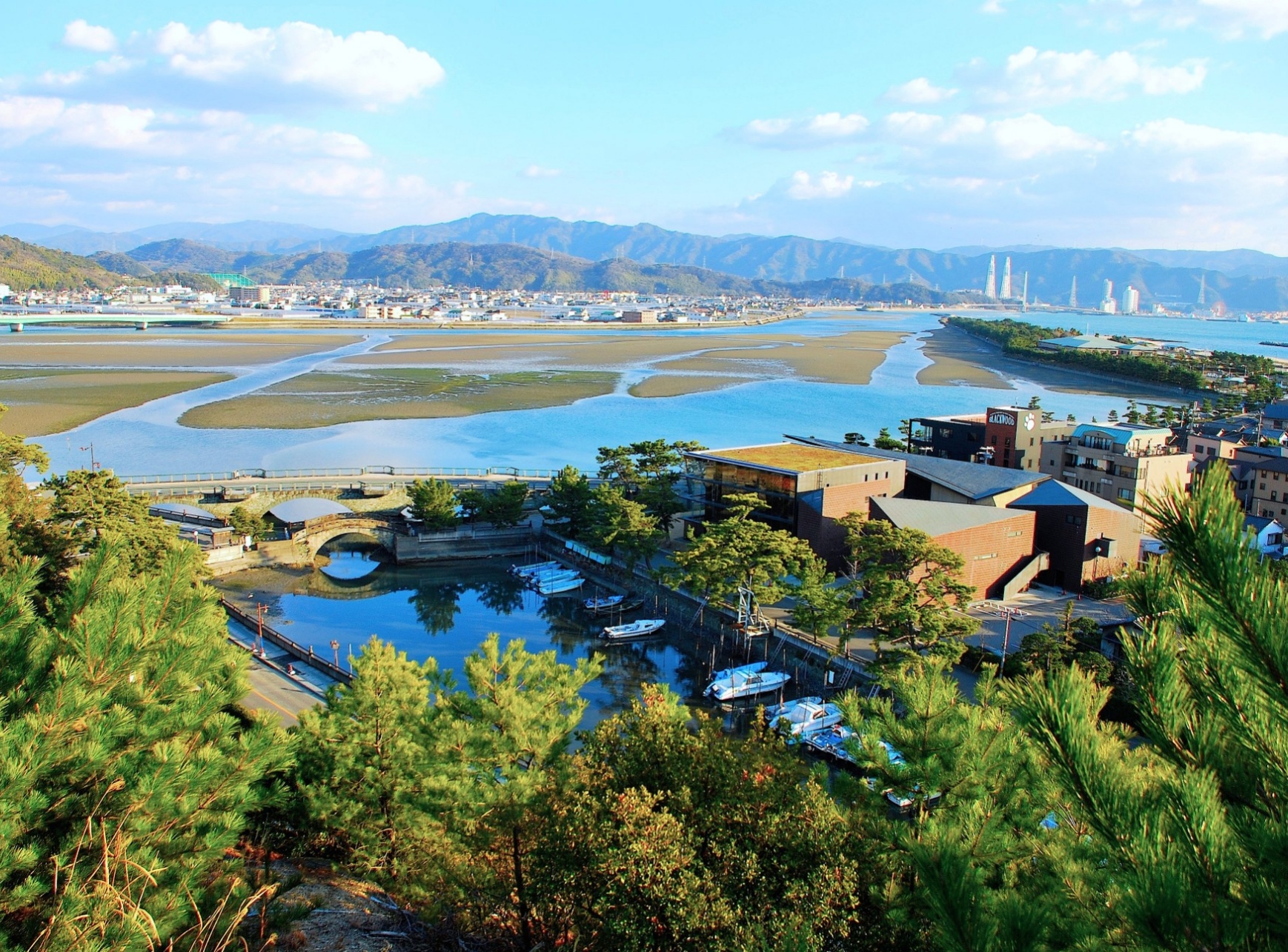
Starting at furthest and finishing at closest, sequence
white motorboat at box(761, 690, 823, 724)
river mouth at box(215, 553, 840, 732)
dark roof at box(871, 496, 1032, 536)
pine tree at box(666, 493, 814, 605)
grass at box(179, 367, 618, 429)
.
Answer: grass at box(179, 367, 618, 429)
dark roof at box(871, 496, 1032, 536)
pine tree at box(666, 493, 814, 605)
river mouth at box(215, 553, 840, 732)
white motorboat at box(761, 690, 823, 724)

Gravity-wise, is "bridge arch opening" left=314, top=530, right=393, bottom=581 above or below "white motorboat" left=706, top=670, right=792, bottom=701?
below

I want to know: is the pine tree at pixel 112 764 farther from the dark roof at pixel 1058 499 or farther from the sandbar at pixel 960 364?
the sandbar at pixel 960 364

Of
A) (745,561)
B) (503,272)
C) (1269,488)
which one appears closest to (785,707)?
(745,561)

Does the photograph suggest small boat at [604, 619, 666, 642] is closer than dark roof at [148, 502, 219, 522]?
Yes

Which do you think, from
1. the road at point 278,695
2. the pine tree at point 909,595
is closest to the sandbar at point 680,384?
the pine tree at point 909,595

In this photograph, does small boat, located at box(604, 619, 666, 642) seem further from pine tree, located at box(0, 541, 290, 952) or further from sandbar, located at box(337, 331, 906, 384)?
sandbar, located at box(337, 331, 906, 384)

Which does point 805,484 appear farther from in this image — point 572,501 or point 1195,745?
point 1195,745

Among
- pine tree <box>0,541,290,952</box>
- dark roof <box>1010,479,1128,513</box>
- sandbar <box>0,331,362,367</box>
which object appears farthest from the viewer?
sandbar <box>0,331,362,367</box>

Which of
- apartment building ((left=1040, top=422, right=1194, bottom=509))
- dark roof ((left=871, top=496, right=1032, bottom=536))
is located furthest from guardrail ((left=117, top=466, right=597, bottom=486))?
→ apartment building ((left=1040, top=422, right=1194, bottom=509))

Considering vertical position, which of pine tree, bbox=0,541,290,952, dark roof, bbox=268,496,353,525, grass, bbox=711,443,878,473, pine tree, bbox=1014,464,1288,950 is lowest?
dark roof, bbox=268,496,353,525
